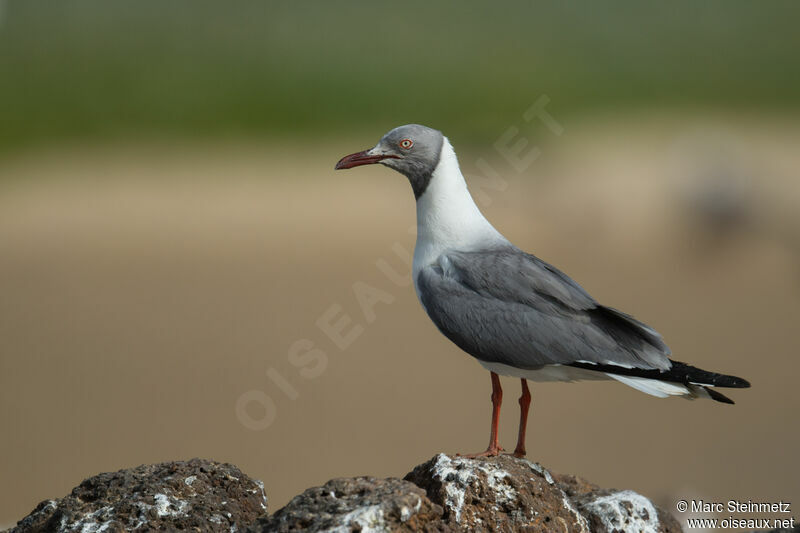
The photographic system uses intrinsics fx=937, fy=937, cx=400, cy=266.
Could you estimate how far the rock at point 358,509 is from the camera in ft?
7.59

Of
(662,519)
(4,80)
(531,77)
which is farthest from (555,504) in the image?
(4,80)

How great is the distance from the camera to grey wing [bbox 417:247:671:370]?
10.9ft

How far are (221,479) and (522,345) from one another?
1.14 meters

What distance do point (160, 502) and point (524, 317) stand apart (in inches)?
55.9

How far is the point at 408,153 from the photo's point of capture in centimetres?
369

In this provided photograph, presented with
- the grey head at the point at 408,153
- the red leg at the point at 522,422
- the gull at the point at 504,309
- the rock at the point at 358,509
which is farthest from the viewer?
the grey head at the point at 408,153

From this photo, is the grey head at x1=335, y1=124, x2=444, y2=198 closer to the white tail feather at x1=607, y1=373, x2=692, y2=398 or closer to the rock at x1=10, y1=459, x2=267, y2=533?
the white tail feather at x1=607, y1=373, x2=692, y2=398

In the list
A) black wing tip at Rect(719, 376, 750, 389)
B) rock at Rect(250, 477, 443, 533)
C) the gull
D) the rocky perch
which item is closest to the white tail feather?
the gull

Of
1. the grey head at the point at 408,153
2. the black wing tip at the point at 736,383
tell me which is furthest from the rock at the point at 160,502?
the black wing tip at the point at 736,383

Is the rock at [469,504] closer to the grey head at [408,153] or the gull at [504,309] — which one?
the gull at [504,309]

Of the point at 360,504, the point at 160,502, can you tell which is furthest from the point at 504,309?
the point at 160,502

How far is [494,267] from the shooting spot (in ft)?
11.6

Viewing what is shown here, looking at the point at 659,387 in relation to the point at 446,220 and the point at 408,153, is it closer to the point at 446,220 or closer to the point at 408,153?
the point at 446,220

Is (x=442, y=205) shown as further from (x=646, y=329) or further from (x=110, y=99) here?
(x=110, y=99)
